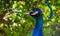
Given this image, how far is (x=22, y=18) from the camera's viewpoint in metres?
1.95

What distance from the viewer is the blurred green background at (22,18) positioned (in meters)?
1.92

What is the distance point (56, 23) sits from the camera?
6.75 feet

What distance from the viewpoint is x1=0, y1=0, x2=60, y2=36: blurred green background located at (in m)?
1.92

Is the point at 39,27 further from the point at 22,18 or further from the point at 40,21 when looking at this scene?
the point at 22,18

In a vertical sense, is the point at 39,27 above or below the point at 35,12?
below

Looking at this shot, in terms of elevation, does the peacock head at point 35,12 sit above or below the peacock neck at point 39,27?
above

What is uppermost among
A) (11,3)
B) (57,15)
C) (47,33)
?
(11,3)

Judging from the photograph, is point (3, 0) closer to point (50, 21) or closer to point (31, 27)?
point (31, 27)

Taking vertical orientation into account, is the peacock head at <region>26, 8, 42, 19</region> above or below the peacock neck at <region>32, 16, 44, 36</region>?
above

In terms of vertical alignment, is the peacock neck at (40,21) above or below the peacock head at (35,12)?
below

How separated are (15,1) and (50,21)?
427 millimetres

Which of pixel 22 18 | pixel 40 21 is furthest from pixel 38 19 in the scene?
pixel 22 18

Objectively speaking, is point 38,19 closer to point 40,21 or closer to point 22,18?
point 40,21

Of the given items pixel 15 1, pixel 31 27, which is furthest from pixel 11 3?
pixel 31 27
